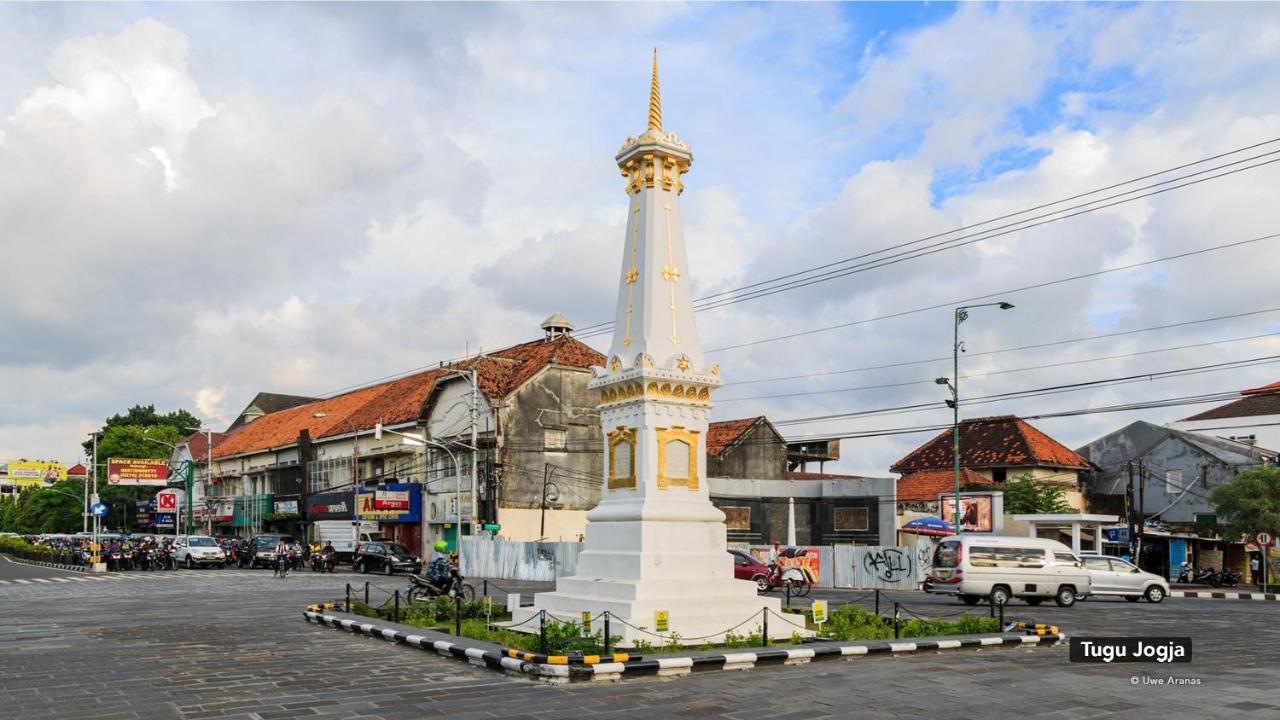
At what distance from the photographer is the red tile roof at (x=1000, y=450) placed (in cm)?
5403

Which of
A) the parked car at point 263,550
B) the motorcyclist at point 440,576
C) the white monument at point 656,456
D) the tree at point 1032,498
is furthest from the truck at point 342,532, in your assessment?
the white monument at point 656,456

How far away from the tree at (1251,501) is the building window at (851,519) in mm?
15292

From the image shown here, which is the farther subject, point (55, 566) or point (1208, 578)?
point (55, 566)

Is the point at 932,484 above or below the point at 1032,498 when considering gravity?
above

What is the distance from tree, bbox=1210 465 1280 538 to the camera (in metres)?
41.9

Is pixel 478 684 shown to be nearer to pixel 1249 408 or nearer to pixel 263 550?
pixel 263 550

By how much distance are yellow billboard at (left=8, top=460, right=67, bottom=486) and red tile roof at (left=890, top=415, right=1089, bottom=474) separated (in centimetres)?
9793

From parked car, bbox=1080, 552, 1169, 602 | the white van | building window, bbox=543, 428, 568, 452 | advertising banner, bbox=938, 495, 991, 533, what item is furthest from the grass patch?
building window, bbox=543, 428, 568, 452

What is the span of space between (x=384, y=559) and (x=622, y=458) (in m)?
31.5

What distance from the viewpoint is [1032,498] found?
49.9 m

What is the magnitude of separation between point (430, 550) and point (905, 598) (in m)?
29.2

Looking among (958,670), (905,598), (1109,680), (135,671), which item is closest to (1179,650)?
(1109,680)

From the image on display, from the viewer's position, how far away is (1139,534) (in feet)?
149

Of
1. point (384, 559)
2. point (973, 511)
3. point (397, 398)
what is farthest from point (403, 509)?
point (973, 511)
